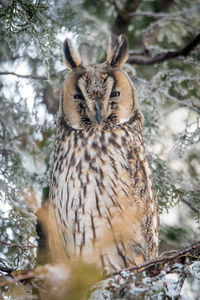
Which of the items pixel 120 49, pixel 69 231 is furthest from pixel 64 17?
pixel 69 231

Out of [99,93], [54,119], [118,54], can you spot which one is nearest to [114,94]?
[99,93]

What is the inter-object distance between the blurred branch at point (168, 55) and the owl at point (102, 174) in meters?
0.77

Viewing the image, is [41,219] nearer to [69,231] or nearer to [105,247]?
[69,231]

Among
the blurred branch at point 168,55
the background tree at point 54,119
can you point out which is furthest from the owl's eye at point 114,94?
the blurred branch at point 168,55

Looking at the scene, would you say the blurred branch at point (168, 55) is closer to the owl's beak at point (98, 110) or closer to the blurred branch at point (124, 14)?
the blurred branch at point (124, 14)

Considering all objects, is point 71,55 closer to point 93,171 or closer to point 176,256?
point 93,171

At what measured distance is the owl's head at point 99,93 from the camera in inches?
93.6

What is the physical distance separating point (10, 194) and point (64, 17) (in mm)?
1648

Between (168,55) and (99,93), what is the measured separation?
4.02 feet

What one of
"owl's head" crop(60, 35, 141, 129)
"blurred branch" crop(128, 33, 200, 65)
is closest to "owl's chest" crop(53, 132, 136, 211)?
"owl's head" crop(60, 35, 141, 129)

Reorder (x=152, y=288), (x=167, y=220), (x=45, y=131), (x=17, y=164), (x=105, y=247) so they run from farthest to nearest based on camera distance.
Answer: (x=167, y=220)
(x=45, y=131)
(x=17, y=164)
(x=105, y=247)
(x=152, y=288)

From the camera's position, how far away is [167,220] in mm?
3701

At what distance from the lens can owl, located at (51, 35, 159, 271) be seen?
2336mm

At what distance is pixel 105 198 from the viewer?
2334 millimetres
